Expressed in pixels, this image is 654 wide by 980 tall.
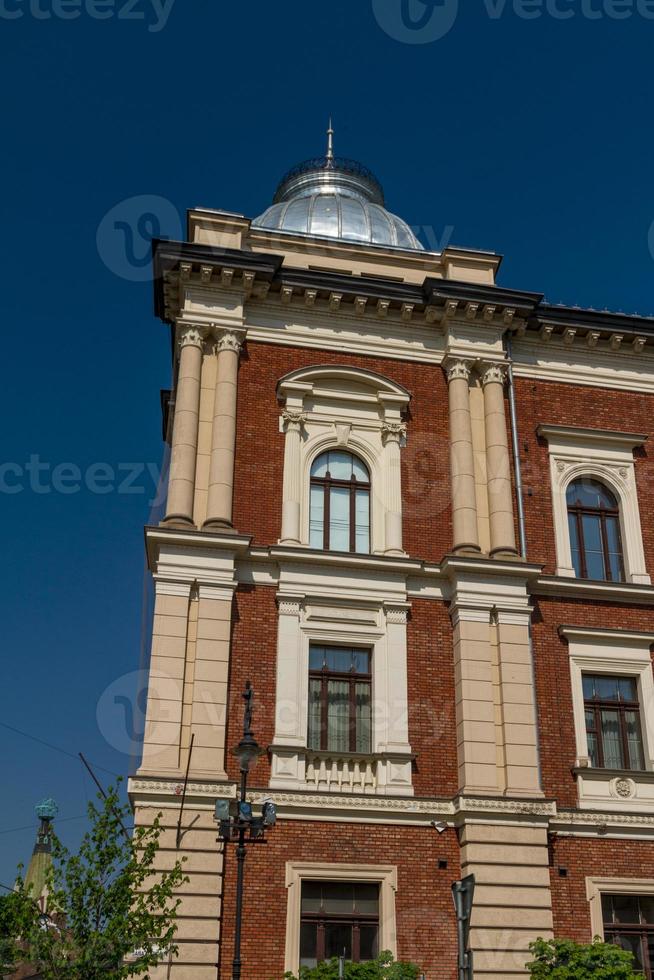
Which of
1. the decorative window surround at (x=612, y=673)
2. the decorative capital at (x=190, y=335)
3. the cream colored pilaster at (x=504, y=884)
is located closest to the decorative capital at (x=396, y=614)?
the decorative window surround at (x=612, y=673)

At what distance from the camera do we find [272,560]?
2238 cm

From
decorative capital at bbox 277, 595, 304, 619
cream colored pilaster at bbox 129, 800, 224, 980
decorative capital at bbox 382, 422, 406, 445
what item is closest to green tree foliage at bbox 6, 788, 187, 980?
cream colored pilaster at bbox 129, 800, 224, 980

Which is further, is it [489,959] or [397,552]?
[397,552]

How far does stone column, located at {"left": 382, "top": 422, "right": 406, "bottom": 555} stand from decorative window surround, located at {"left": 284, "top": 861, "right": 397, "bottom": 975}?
6.29m

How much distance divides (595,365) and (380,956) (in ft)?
47.1

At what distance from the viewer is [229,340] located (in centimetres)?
2427

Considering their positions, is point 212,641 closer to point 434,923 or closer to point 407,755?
point 407,755

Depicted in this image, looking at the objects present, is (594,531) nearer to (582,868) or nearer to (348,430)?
(348,430)

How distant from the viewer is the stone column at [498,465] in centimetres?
2347

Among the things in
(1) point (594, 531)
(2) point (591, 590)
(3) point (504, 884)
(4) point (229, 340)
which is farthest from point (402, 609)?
(4) point (229, 340)

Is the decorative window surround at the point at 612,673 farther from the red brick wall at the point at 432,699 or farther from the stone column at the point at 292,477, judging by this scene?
the stone column at the point at 292,477

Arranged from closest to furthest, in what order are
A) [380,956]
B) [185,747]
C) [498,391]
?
[380,956] < [185,747] < [498,391]

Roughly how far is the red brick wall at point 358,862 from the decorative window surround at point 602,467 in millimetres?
7579

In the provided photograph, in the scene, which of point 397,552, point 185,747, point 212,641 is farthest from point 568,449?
point 185,747
